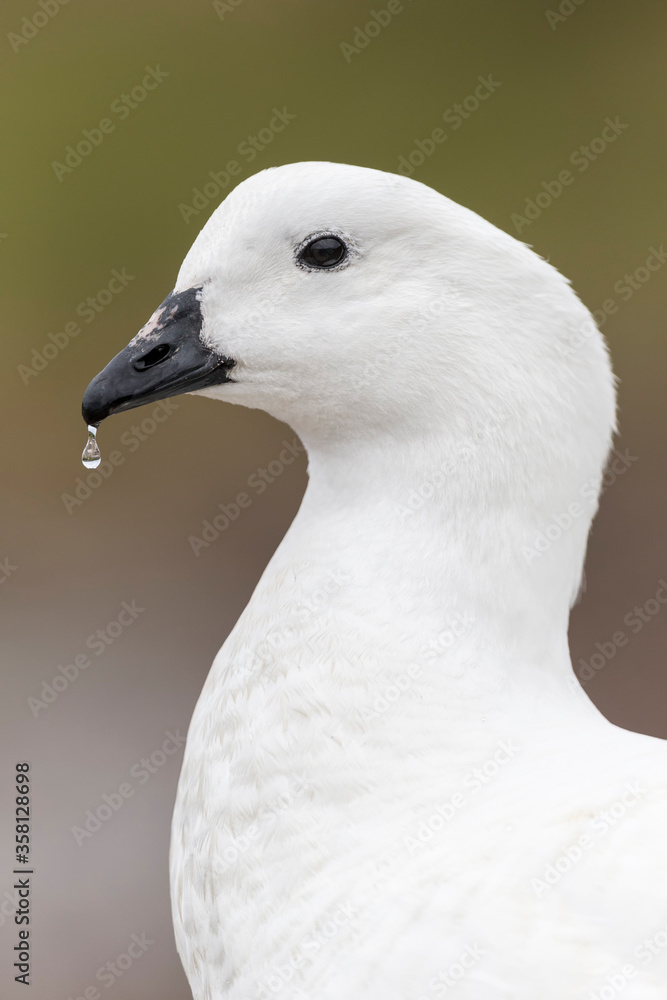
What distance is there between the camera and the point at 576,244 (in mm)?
3543

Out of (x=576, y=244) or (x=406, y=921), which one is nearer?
(x=406, y=921)

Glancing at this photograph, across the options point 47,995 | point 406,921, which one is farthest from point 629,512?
point 406,921

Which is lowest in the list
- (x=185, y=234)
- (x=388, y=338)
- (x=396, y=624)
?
(x=185, y=234)

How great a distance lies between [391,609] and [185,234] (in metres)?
2.52

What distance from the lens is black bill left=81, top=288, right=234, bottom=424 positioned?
123 cm

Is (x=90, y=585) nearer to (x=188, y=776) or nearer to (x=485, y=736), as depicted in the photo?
(x=188, y=776)

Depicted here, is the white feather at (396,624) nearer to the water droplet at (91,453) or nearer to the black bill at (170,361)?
the black bill at (170,361)

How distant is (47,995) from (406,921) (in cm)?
188

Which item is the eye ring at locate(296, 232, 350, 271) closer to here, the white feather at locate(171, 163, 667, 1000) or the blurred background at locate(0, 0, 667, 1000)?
the white feather at locate(171, 163, 667, 1000)

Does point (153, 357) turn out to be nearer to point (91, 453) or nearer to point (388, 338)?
point (91, 453)

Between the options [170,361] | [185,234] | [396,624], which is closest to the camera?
[396,624]

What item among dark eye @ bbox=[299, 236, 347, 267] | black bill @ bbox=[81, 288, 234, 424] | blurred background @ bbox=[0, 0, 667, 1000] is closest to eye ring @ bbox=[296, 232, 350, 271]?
dark eye @ bbox=[299, 236, 347, 267]

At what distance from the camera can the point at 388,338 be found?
1.17 metres

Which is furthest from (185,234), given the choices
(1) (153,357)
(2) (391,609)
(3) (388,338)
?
(2) (391,609)
